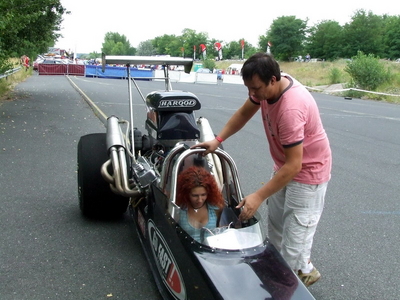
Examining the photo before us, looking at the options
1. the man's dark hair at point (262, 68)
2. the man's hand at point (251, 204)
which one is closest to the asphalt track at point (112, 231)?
the man's hand at point (251, 204)

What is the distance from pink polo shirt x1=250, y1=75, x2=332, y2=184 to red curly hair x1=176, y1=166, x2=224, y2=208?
1.58 ft

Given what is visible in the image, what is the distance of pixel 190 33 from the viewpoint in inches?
4835

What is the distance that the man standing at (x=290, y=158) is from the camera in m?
2.81

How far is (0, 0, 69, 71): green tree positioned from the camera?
35.9 feet

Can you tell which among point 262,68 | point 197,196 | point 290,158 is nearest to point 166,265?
point 197,196

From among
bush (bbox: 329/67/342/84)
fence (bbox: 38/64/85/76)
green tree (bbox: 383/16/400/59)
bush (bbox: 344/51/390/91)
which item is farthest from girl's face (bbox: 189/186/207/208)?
green tree (bbox: 383/16/400/59)

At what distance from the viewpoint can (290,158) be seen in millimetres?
2832

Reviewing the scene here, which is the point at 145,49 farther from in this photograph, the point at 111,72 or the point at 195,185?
the point at 195,185

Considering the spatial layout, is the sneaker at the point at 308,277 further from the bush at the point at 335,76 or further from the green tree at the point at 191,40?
the green tree at the point at 191,40

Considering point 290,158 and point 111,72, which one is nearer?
point 290,158

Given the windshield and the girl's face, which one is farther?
the girl's face

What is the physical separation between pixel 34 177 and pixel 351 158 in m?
5.35

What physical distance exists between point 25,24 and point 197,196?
10.1 meters

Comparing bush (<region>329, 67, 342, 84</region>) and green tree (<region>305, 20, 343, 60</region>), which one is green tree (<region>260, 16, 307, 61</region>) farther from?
bush (<region>329, 67, 342, 84</region>)
